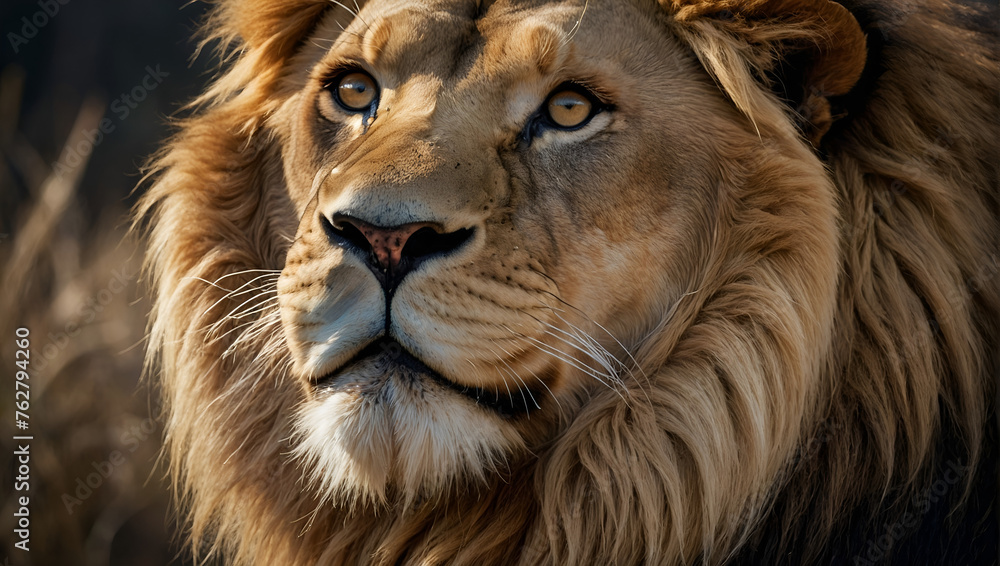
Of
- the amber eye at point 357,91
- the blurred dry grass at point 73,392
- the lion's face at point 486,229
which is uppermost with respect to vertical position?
the amber eye at point 357,91

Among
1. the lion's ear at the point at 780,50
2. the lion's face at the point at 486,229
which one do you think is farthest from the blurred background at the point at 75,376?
the lion's ear at the point at 780,50

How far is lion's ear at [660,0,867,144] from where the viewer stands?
6.16 feet

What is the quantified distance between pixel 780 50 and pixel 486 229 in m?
0.84

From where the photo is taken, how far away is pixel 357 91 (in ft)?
7.48

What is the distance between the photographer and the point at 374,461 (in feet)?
5.77

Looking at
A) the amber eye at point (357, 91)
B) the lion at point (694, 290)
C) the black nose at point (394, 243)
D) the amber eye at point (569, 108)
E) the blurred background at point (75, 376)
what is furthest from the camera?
the blurred background at point (75, 376)

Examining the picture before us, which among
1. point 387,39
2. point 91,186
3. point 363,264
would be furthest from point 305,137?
point 91,186

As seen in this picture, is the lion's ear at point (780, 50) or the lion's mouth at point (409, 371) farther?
the lion's ear at point (780, 50)

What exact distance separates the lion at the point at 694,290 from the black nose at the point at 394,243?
0.14 ft

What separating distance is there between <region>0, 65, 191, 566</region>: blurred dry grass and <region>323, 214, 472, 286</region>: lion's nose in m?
1.92

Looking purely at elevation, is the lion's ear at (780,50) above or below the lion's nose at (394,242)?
above

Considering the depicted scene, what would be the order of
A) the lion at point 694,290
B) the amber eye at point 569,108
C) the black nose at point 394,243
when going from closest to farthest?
the black nose at point 394,243
the lion at point 694,290
the amber eye at point 569,108

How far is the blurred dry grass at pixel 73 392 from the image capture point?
3.64m

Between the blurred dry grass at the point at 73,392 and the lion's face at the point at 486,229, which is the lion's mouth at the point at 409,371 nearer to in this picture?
the lion's face at the point at 486,229
